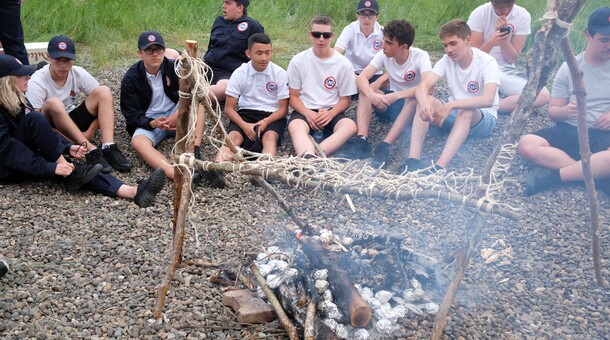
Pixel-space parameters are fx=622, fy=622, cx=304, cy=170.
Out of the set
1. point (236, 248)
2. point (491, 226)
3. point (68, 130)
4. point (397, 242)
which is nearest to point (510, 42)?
point (491, 226)

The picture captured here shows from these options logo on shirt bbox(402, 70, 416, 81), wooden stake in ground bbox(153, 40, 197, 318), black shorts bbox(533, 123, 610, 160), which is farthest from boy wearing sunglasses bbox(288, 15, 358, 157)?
wooden stake in ground bbox(153, 40, 197, 318)

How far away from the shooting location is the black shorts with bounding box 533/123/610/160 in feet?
16.3

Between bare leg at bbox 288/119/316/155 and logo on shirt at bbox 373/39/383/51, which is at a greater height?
logo on shirt at bbox 373/39/383/51

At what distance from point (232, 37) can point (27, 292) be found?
3.70 m

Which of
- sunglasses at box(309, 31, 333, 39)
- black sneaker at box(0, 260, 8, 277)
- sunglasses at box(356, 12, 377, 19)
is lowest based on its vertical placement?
black sneaker at box(0, 260, 8, 277)

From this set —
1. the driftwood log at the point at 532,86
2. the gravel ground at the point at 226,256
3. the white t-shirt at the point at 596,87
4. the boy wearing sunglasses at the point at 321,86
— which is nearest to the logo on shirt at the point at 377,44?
the boy wearing sunglasses at the point at 321,86

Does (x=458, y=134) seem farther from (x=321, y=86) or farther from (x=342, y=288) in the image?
(x=342, y=288)

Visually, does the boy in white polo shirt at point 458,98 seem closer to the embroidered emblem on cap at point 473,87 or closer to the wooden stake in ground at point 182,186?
the embroidered emblem on cap at point 473,87

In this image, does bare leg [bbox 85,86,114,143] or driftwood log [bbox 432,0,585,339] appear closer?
driftwood log [bbox 432,0,585,339]

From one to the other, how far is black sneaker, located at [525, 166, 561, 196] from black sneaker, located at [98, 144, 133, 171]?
10.9ft

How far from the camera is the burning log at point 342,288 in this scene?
3.11 m

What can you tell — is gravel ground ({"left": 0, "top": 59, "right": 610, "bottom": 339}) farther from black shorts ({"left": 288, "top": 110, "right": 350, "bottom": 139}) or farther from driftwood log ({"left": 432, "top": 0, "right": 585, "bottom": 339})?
black shorts ({"left": 288, "top": 110, "right": 350, "bottom": 139})

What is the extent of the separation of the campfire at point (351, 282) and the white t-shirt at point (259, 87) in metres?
2.19

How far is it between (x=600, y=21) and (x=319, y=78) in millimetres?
2374
